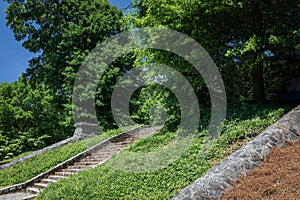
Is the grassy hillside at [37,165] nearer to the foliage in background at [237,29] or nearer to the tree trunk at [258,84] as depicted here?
the foliage in background at [237,29]

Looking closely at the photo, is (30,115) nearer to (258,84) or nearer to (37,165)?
(37,165)

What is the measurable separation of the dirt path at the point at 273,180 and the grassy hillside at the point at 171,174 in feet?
4.02

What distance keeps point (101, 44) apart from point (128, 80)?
3.34 m

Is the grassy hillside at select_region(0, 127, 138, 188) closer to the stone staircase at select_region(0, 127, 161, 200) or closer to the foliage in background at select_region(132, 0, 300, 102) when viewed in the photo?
the stone staircase at select_region(0, 127, 161, 200)

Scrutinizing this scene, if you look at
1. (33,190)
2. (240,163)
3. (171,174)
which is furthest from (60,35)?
(240,163)

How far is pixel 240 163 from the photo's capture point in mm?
5523

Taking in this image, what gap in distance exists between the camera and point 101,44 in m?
19.6

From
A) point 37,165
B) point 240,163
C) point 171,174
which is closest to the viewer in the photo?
point 240,163

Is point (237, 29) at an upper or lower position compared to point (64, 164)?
upper

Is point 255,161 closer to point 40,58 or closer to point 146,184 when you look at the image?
point 146,184

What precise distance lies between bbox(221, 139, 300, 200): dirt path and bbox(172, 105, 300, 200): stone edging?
157 millimetres

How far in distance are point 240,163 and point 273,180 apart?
88 centimetres

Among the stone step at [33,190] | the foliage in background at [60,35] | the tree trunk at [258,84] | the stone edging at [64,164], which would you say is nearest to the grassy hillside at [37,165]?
the stone edging at [64,164]

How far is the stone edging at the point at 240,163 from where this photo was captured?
494cm
